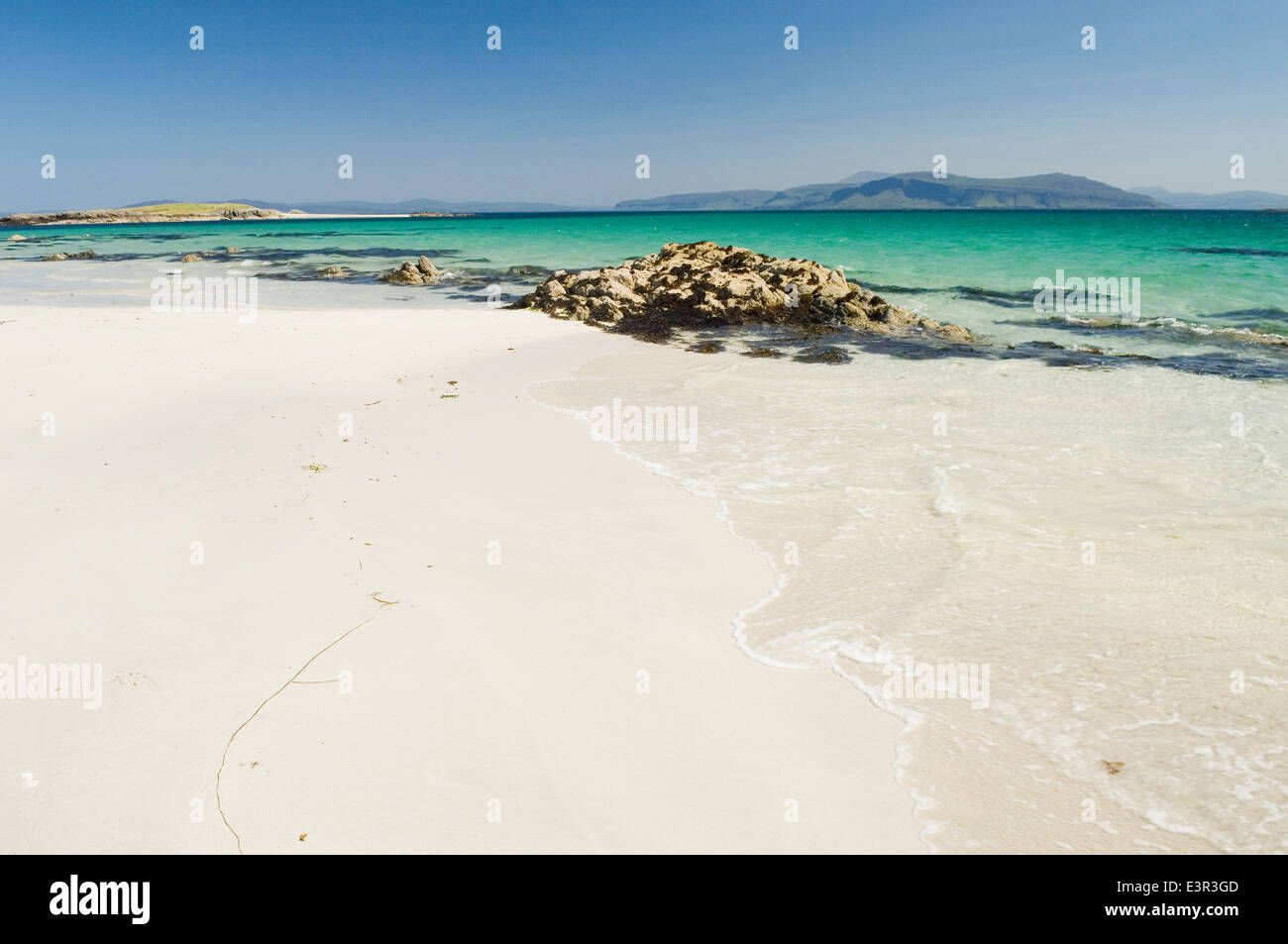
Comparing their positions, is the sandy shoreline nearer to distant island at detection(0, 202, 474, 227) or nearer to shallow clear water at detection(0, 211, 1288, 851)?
shallow clear water at detection(0, 211, 1288, 851)

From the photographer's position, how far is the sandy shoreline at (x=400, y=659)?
3.18 m

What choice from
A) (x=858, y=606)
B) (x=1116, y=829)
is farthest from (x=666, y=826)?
(x=858, y=606)

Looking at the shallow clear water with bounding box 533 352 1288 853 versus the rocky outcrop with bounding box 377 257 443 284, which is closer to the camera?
the shallow clear water with bounding box 533 352 1288 853

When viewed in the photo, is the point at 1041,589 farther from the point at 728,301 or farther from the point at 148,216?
the point at 148,216

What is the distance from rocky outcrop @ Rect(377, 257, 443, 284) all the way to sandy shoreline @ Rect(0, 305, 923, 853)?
833 inches

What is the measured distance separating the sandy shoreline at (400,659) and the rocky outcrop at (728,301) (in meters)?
11.3

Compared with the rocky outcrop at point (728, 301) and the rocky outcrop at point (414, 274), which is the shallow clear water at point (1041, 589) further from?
the rocky outcrop at point (414, 274)

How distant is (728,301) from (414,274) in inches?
618

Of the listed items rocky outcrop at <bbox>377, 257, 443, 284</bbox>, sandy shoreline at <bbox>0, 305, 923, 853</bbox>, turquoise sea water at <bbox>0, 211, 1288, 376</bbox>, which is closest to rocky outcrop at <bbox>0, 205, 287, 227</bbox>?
turquoise sea water at <bbox>0, 211, 1288, 376</bbox>

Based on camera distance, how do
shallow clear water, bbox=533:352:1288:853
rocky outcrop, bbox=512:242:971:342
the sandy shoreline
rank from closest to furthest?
1. the sandy shoreline
2. shallow clear water, bbox=533:352:1288:853
3. rocky outcrop, bbox=512:242:971:342

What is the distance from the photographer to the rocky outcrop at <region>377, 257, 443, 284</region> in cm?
2844

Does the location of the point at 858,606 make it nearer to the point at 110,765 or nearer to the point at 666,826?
the point at 666,826

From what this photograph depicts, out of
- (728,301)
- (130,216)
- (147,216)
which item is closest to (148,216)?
(147,216)

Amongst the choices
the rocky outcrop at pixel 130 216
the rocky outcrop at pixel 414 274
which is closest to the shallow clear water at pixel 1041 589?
the rocky outcrop at pixel 414 274
